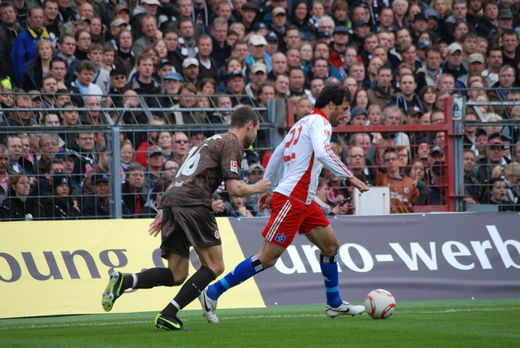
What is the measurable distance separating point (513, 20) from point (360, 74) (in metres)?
5.77

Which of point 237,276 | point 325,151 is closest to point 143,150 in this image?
point 237,276

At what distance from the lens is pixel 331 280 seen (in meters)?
8.41

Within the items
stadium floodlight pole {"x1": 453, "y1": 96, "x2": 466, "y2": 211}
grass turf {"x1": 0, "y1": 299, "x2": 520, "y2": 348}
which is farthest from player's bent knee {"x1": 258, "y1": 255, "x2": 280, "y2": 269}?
stadium floodlight pole {"x1": 453, "y1": 96, "x2": 466, "y2": 211}

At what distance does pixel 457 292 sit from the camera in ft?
34.8

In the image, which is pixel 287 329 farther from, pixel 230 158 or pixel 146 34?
pixel 146 34

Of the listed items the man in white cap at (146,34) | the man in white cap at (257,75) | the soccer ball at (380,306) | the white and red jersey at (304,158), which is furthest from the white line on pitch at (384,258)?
the man in white cap at (146,34)

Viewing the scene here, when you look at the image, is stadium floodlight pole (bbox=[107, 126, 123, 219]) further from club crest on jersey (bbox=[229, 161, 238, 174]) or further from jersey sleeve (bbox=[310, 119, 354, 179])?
club crest on jersey (bbox=[229, 161, 238, 174])

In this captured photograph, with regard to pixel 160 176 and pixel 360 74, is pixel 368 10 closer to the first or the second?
pixel 360 74

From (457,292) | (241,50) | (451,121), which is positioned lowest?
(457,292)

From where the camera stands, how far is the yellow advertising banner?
9.39 meters

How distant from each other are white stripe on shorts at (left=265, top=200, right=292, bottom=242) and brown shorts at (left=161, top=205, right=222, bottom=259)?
2.36ft

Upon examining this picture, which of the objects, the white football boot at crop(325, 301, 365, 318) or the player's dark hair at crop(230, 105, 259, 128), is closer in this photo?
the player's dark hair at crop(230, 105, 259, 128)

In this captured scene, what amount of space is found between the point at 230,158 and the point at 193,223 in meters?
A: 0.67

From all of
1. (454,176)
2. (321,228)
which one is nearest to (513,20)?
(454,176)
